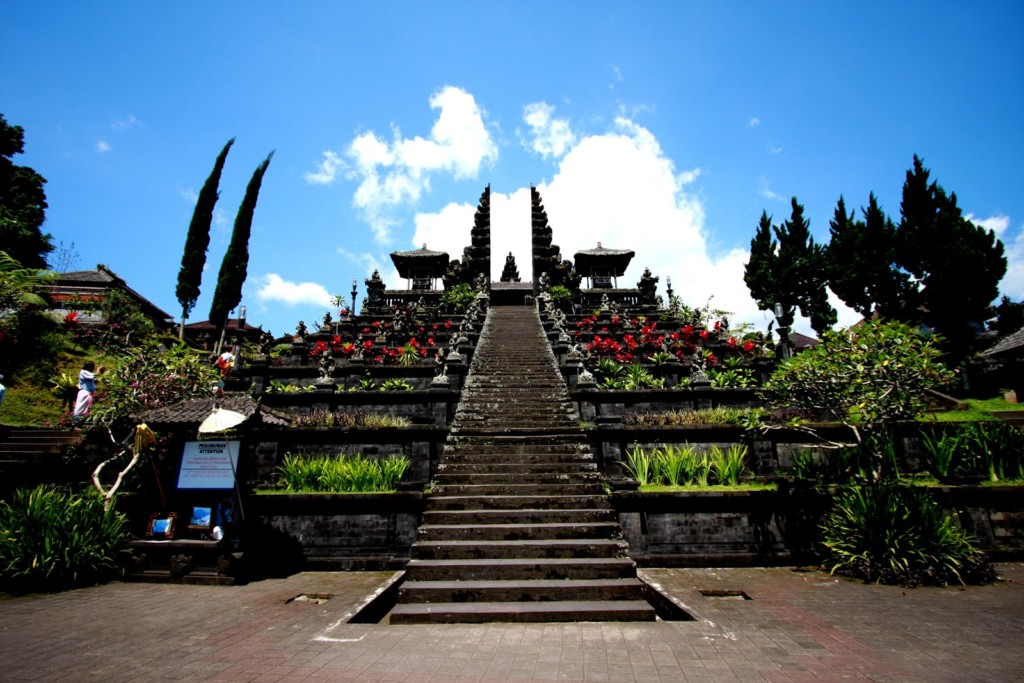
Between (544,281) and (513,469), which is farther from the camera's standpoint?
(544,281)

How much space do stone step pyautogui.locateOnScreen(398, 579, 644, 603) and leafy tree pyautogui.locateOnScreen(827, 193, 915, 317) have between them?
78.1ft

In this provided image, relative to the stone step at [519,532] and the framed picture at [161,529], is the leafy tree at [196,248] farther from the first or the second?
the stone step at [519,532]

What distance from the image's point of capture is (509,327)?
2208 cm

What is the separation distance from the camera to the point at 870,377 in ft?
27.3

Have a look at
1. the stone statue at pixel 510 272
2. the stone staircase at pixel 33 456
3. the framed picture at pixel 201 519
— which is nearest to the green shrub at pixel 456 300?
the stone statue at pixel 510 272

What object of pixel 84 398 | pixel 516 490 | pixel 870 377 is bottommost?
pixel 516 490

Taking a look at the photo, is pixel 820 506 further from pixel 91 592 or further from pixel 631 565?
pixel 91 592

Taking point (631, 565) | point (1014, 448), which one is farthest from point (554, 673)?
point (1014, 448)

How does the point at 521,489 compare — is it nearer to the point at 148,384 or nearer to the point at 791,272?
the point at 148,384

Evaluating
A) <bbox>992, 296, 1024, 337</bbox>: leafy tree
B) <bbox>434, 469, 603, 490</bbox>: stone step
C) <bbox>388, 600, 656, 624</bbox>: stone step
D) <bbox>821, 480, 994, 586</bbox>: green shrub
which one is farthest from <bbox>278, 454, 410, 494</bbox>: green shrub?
<bbox>992, 296, 1024, 337</bbox>: leafy tree

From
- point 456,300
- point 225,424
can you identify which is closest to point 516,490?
point 225,424

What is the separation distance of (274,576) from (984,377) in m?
26.6

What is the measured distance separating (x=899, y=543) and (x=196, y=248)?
37.7 metres

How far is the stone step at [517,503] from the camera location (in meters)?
8.23
